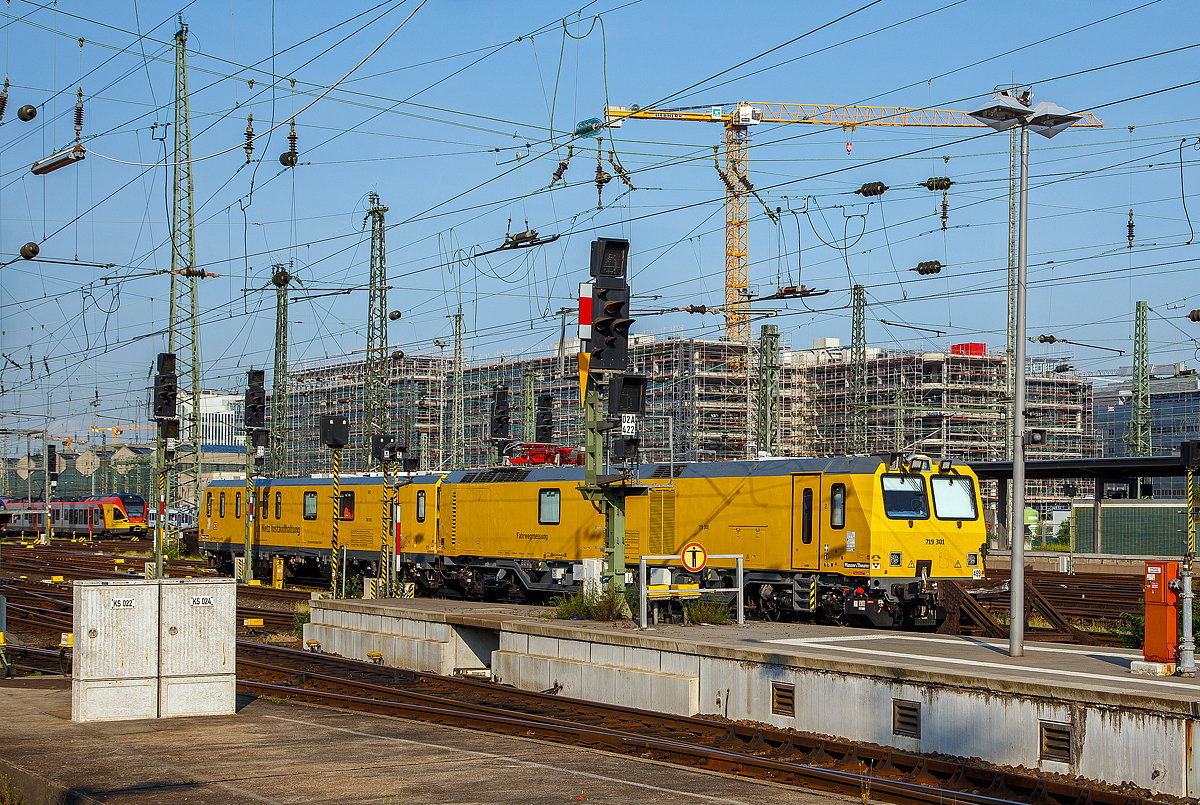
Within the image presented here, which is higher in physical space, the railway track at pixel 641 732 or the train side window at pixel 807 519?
the train side window at pixel 807 519

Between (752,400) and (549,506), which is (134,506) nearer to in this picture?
(752,400)

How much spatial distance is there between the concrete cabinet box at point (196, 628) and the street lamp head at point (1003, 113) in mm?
9862

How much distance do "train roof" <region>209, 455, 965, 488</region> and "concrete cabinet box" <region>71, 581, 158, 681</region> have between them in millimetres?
10349

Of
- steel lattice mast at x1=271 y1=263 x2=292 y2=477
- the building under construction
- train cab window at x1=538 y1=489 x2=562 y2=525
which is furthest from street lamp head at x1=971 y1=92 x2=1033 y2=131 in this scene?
the building under construction

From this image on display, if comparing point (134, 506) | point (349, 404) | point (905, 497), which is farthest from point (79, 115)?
point (349, 404)

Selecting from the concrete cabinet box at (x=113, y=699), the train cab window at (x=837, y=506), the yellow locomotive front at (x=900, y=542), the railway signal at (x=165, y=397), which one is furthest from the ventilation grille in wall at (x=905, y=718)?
the railway signal at (x=165, y=397)

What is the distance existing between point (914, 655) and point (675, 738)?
2868 mm

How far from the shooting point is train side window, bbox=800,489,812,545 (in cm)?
2042

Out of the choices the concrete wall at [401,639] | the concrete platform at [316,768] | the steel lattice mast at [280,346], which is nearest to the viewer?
the concrete platform at [316,768]

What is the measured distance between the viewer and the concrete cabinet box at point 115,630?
1249cm

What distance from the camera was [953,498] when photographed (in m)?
20.7

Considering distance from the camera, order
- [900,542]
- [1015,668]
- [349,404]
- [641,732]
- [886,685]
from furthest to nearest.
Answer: [349,404] < [900,542] < [641,732] < [1015,668] < [886,685]

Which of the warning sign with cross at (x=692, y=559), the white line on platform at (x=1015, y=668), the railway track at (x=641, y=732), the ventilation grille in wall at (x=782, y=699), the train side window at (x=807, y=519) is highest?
the train side window at (x=807, y=519)

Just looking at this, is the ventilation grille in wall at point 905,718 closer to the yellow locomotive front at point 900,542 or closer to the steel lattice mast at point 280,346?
the yellow locomotive front at point 900,542
